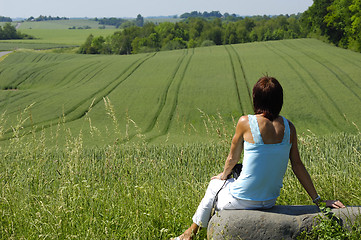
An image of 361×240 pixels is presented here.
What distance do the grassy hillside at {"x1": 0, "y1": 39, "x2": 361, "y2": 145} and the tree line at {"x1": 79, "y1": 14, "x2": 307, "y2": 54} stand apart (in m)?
39.8

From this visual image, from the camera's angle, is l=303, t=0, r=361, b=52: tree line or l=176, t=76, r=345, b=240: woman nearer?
l=176, t=76, r=345, b=240: woman

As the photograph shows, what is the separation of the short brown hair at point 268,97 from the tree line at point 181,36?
69.9 m

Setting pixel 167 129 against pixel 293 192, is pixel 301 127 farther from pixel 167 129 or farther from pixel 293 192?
pixel 293 192

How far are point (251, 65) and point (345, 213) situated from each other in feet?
91.9

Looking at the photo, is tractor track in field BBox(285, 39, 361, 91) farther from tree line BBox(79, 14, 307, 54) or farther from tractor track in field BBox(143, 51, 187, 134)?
tree line BBox(79, 14, 307, 54)

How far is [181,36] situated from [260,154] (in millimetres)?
87571

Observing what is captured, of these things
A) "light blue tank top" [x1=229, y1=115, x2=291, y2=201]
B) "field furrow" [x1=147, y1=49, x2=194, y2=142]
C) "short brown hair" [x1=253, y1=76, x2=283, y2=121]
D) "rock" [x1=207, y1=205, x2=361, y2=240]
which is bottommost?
"field furrow" [x1=147, y1=49, x2=194, y2=142]

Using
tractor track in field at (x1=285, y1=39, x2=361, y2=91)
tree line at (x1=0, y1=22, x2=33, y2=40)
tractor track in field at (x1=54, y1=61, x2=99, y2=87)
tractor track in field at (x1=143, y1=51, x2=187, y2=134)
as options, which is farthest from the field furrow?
tree line at (x1=0, y1=22, x2=33, y2=40)

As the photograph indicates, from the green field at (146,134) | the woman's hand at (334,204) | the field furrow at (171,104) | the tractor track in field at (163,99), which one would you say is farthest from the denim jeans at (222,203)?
the tractor track in field at (163,99)

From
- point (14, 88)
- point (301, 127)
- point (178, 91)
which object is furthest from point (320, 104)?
point (14, 88)

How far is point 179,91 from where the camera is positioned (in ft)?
79.1

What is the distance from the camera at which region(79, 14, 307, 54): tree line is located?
7606cm

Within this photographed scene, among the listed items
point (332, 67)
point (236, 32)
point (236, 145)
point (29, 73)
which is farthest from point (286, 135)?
point (236, 32)

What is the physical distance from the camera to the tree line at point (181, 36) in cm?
7606
